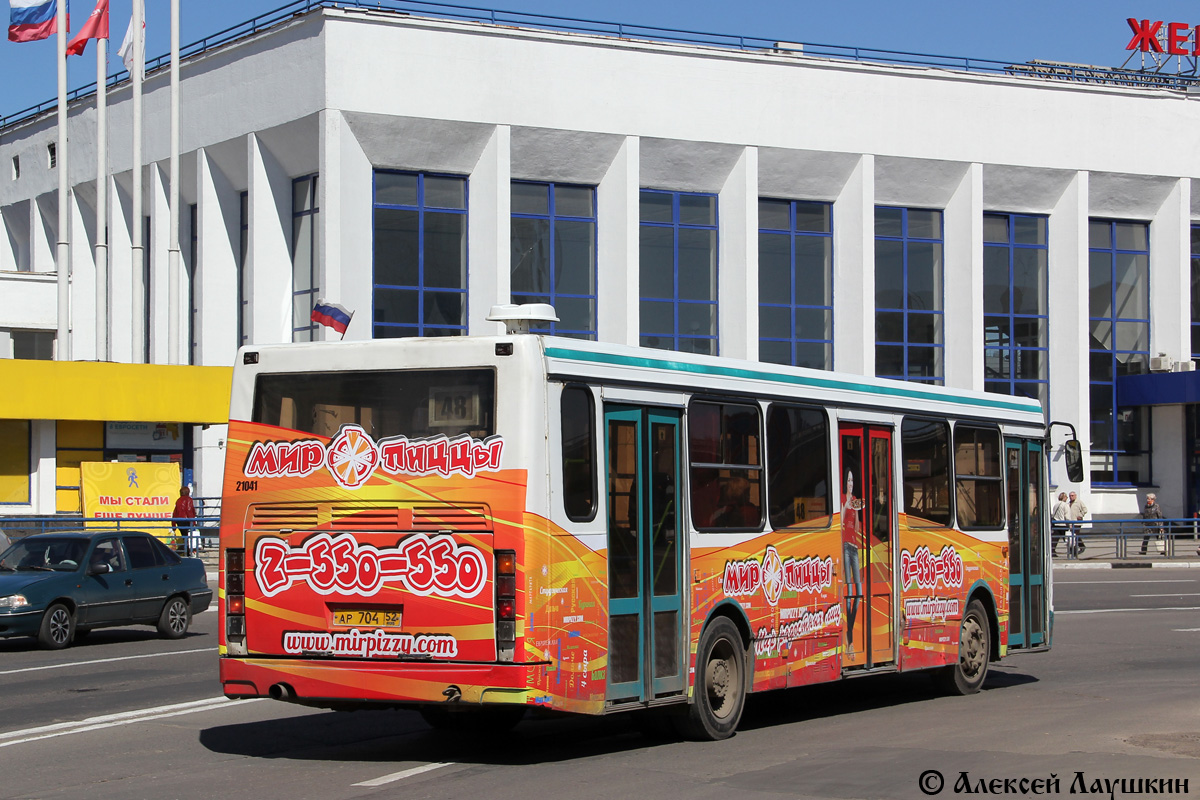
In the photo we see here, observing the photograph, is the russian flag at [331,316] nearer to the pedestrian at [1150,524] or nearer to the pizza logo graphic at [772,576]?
the pedestrian at [1150,524]

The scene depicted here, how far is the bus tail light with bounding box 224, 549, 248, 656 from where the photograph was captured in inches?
381

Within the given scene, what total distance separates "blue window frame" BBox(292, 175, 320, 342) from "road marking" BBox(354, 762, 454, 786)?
105 feet

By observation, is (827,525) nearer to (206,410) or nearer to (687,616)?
(687,616)

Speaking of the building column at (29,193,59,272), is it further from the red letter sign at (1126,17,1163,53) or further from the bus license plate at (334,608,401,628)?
the bus license plate at (334,608,401,628)

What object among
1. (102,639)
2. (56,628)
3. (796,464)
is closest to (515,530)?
(796,464)

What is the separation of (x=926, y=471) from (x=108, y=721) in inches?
291

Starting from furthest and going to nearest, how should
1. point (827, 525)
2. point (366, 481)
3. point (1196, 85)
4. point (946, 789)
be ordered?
point (1196, 85), point (827, 525), point (366, 481), point (946, 789)

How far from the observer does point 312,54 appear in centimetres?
3816

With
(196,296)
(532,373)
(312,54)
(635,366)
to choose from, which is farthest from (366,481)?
(196,296)

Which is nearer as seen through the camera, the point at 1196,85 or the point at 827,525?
the point at 827,525

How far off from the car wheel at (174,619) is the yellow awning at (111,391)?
55.4ft

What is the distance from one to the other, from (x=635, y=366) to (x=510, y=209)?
101 feet

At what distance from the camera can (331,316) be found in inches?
1341

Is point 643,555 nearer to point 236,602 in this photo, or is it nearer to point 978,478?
point 236,602
